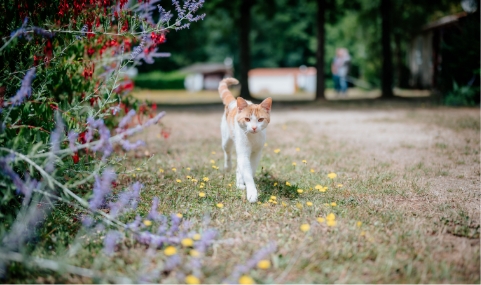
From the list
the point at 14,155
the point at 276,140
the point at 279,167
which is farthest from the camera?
the point at 276,140

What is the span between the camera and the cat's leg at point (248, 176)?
3.56m

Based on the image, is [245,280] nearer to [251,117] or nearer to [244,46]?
[251,117]

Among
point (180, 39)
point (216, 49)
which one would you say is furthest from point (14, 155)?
point (216, 49)

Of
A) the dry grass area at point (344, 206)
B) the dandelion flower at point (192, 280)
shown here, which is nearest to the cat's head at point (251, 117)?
the dry grass area at point (344, 206)

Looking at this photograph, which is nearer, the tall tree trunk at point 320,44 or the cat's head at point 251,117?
the cat's head at point 251,117

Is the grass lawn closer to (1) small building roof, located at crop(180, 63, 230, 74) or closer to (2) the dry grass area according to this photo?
(2) the dry grass area

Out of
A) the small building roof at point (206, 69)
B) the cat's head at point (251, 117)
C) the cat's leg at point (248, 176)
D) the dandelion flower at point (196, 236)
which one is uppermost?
the small building roof at point (206, 69)

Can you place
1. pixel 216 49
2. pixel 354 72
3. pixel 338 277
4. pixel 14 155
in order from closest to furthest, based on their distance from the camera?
pixel 338 277 < pixel 14 155 < pixel 354 72 < pixel 216 49

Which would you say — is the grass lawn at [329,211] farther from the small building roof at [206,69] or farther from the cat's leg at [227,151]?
the small building roof at [206,69]

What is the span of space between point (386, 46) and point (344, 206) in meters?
14.6

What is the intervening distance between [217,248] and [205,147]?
399 cm

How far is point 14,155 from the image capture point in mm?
2521

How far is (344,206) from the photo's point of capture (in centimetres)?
342

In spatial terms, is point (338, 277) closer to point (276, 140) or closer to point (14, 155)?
point (14, 155)
